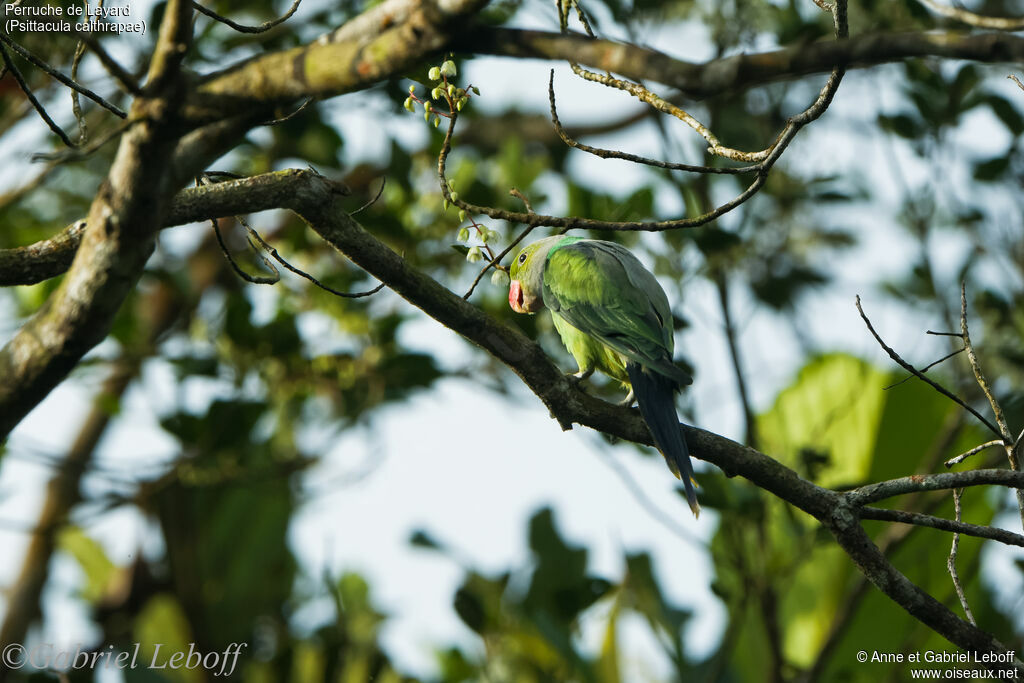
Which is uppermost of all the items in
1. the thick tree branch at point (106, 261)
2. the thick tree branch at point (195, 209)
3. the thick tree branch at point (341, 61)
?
the thick tree branch at point (195, 209)

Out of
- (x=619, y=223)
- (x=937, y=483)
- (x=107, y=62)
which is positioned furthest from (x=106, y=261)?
(x=937, y=483)

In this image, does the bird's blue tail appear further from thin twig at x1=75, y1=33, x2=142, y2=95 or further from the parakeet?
thin twig at x1=75, y1=33, x2=142, y2=95

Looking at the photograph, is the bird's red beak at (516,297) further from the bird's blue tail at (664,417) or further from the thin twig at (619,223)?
the thin twig at (619,223)

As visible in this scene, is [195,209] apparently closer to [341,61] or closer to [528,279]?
A: [341,61]

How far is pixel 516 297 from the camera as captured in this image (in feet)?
11.9

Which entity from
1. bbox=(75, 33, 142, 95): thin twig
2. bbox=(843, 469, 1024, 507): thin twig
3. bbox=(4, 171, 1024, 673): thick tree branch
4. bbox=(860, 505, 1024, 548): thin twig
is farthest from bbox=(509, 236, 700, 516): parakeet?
bbox=(75, 33, 142, 95): thin twig

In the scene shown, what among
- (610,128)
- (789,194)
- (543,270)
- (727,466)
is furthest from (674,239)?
(610,128)

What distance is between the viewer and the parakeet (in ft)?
9.37

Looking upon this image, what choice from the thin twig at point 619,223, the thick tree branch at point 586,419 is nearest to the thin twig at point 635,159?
the thin twig at point 619,223

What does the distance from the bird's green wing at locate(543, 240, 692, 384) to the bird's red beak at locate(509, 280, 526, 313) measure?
21 centimetres

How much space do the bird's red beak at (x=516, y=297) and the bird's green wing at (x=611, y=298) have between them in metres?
0.21

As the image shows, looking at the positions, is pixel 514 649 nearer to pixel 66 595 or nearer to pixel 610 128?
pixel 66 595

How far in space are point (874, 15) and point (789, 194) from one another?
110cm

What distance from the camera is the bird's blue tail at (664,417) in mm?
2652
